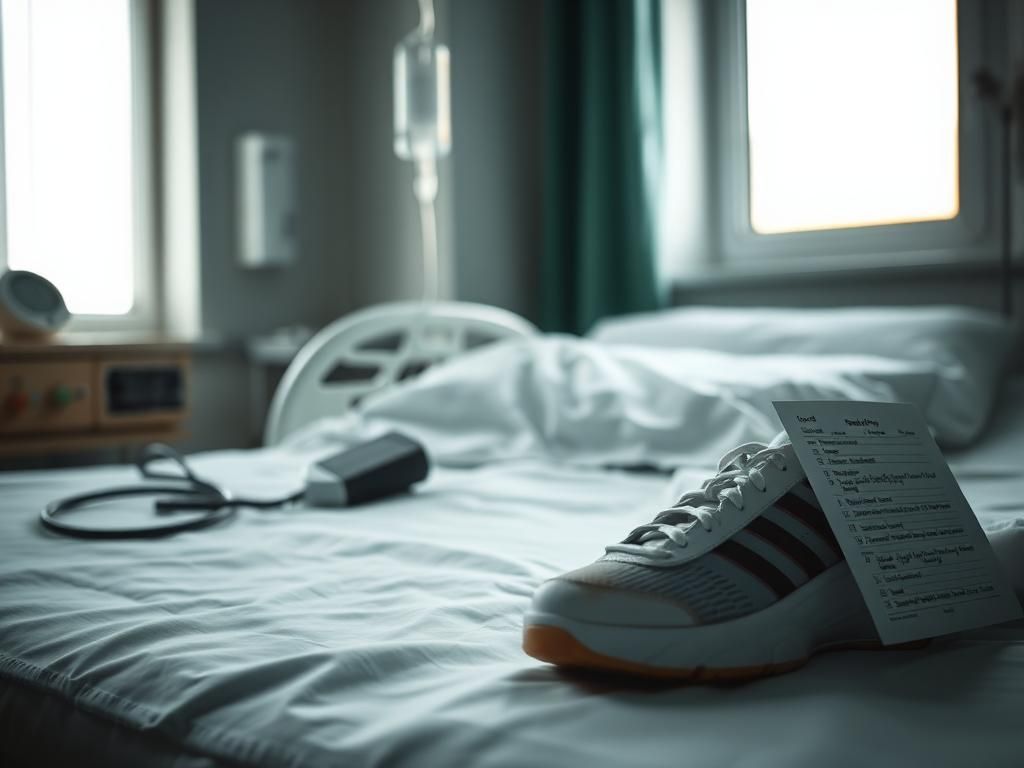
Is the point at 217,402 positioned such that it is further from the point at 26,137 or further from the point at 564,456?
the point at 564,456

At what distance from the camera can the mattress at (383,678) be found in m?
0.47

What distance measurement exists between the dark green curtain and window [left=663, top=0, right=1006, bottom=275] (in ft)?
0.49

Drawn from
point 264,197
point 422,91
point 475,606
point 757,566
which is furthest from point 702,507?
point 264,197

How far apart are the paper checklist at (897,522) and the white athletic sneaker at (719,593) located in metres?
0.02

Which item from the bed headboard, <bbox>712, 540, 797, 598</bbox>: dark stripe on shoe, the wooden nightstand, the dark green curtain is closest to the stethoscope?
the bed headboard

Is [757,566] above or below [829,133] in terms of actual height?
below

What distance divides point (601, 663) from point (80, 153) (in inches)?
103

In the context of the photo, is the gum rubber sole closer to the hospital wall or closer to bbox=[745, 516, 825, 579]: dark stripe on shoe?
bbox=[745, 516, 825, 579]: dark stripe on shoe

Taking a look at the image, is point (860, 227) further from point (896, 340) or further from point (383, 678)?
point (383, 678)

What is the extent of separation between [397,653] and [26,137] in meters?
2.49

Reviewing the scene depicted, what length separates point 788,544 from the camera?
1.99 feet

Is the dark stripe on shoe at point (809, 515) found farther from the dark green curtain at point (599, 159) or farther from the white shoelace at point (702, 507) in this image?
the dark green curtain at point (599, 159)

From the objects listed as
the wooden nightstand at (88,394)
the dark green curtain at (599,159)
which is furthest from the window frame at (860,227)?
the wooden nightstand at (88,394)

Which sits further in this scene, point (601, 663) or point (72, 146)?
point (72, 146)
